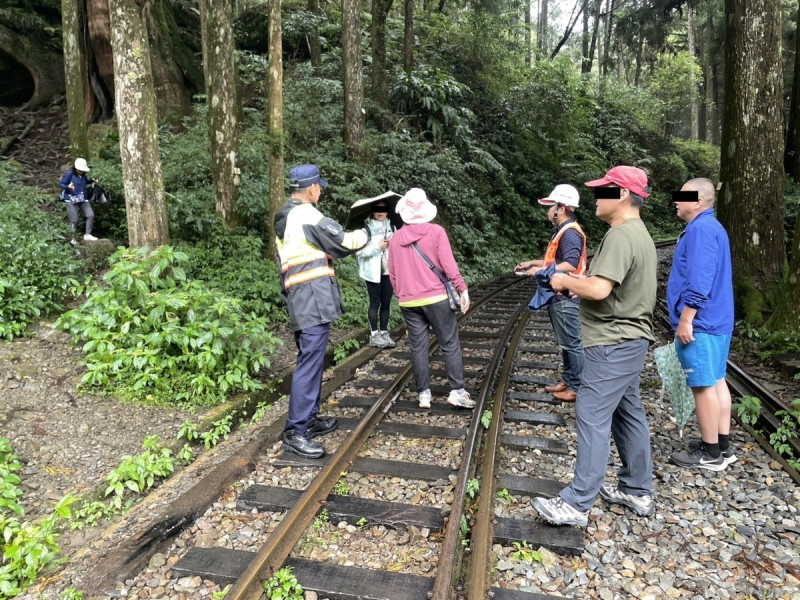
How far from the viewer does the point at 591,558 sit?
10.0 ft

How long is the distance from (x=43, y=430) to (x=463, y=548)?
3.96 metres

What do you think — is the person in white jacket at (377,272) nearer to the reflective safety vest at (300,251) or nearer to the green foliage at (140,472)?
the reflective safety vest at (300,251)

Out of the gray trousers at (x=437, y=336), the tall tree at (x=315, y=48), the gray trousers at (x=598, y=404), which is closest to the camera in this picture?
the gray trousers at (x=598, y=404)

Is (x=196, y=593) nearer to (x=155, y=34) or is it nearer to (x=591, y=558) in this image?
(x=591, y=558)

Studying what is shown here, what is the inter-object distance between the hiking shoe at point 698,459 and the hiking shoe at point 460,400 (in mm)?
1841

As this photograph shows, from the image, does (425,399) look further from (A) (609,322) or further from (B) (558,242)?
(A) (609,322)

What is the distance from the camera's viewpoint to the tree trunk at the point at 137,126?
591 centimetres

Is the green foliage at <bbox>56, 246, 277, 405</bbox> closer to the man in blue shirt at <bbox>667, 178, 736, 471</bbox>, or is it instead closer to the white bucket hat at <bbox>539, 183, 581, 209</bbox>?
the white bucket hat at <bbox>539, 183, 581, 209</bbox>

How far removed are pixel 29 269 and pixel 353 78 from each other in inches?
341

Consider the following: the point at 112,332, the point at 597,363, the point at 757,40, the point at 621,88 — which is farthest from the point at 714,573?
the point at 621,88

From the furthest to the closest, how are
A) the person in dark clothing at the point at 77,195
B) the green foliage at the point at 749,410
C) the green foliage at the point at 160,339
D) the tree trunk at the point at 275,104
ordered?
the person in dark clothing at the point at 77,195
the tree trunk at the point at 275,104
the green foliage at the point at 160,339
the green foliage at the point at 749,410

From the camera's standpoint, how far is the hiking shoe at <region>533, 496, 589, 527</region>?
321 cm

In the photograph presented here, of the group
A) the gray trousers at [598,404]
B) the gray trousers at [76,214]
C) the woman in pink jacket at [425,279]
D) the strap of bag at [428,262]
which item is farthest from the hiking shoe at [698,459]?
the gray trousers at [76,214]

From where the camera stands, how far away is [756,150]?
7582 mm
